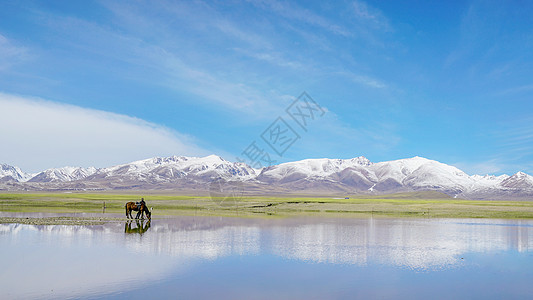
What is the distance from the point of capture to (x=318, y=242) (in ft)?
98.1

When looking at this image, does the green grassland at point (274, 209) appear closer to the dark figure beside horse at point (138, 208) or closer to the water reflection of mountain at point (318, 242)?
the dark figure beside horse at point (138, 208)

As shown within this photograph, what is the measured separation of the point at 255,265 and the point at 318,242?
9.81m

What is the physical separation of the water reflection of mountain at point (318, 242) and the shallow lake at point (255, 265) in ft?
0.24

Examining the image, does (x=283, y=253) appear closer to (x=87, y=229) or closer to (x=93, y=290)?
(x=93, y=290)

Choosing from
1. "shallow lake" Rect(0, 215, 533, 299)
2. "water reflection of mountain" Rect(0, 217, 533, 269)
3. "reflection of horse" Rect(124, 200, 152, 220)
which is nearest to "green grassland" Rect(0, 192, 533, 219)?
"reflection of horse" Rect(124, 200, 152, 220)

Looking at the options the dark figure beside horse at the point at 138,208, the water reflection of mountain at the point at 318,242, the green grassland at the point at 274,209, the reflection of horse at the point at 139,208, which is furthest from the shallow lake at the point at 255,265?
the green grassland at the point at 274,209

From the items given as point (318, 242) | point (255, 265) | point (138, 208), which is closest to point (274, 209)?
point (138, 208)

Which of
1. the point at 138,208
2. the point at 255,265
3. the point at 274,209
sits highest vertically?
the point at 138,208

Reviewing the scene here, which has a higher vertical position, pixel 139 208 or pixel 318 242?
pixel 139 208

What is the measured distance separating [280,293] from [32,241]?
19.9m

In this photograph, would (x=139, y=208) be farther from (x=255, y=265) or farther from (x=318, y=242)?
(x=255, y=265)

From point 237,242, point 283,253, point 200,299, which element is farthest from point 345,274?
point 237,242

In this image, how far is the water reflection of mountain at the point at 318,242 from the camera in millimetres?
24312

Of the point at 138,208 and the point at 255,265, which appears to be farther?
the point at 138,208
